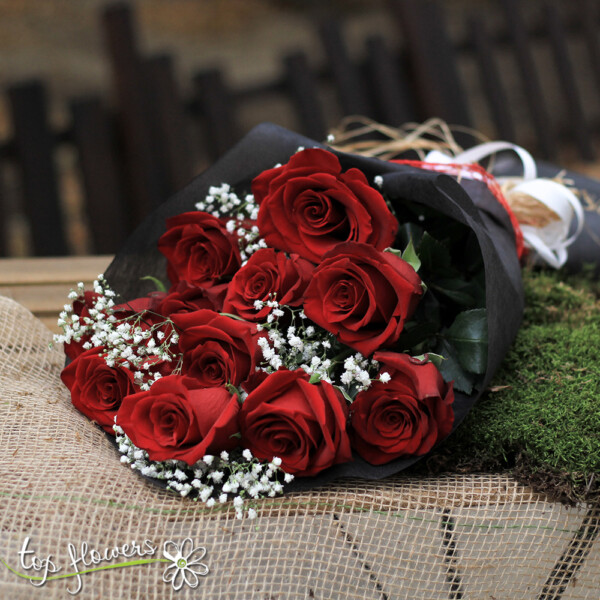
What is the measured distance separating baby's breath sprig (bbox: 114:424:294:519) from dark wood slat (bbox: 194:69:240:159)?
187 centimetres

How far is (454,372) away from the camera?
0.70m

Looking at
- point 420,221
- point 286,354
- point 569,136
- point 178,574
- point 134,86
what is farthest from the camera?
point 569,136

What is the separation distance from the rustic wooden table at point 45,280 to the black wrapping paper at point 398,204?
9.6 inches

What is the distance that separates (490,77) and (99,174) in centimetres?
175

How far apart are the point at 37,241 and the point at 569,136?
254cm

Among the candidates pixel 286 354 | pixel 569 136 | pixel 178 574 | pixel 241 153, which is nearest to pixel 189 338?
pixel 286 354

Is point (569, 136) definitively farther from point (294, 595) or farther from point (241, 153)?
point (294, 595)

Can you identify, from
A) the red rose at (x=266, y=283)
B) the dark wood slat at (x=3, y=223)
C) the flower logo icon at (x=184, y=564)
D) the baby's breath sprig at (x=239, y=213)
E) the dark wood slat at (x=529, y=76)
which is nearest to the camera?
the flower logo icon at (x=184, y=564)

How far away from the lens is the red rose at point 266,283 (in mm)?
681

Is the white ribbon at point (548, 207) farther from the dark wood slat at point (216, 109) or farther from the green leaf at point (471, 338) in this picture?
the dark wood slat at point (216, 109)

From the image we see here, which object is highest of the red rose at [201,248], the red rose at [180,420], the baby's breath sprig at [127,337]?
the red rose at [201,248]

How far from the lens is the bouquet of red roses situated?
612mm

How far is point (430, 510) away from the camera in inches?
25.5

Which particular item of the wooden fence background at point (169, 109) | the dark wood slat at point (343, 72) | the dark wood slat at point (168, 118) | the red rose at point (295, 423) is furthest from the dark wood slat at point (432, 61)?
the red rose at point (295, 423)
